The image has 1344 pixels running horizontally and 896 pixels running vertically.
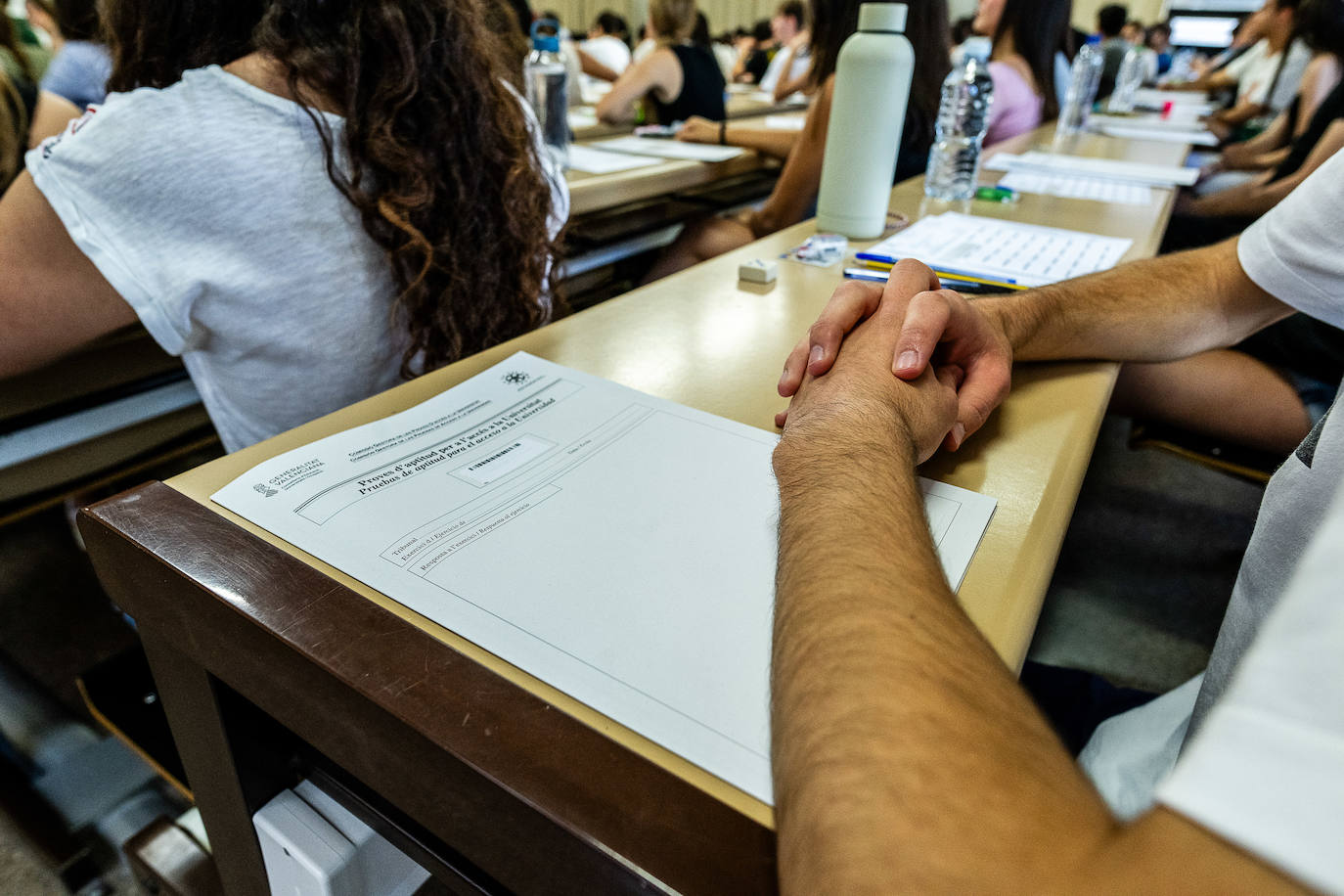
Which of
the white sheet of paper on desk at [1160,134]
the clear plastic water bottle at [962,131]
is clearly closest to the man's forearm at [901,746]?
the clear plastic water bottle at [962,131]

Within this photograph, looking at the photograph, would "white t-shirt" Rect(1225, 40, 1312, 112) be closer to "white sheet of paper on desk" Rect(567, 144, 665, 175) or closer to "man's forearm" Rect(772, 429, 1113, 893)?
"white sheet of paper on desk" Rect(567, 144, 665, 175)

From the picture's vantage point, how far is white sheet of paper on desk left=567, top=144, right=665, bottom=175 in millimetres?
1343

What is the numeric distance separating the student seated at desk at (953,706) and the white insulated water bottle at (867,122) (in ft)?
1.63

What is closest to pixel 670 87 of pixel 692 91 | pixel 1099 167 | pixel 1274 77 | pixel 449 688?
pixel 692 91

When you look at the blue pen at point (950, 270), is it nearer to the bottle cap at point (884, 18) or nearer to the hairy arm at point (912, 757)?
the bottle cap at point (884, 18)

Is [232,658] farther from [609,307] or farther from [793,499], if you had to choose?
[609,307]

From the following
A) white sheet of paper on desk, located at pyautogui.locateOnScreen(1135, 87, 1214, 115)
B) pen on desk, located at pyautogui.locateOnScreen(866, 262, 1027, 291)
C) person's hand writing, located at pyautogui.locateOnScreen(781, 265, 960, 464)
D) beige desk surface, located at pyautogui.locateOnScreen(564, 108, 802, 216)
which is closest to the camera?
person's hand writing, located at pyautogui.locateOnScreen(781, 265, 960, 464)

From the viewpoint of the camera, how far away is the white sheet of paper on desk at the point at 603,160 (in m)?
1.34

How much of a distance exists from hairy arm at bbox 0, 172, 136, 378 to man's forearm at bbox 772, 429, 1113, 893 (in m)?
0.65

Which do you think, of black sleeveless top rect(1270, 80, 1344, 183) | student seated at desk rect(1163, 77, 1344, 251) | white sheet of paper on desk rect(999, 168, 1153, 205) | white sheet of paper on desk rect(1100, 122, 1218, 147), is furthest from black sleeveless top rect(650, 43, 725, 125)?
black sleeveless top rect(1270, 80, 1344, 183)

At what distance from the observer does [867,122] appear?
3.03 feet

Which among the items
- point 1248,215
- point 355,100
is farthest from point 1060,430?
point 1248,215

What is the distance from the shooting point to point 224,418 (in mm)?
768

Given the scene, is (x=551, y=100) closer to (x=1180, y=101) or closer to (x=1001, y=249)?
(x=1001, y=249)
